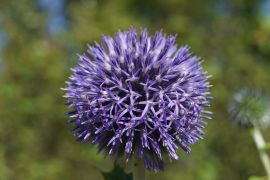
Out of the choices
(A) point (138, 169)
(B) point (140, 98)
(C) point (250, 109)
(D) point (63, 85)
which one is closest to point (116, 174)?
(A) point (138, 169)

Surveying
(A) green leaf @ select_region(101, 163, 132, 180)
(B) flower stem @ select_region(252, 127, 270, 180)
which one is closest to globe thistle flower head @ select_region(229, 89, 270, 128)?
(B) flower stem @ select_region(252, 127, 270, 180)

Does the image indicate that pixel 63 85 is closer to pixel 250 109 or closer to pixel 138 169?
Result: pixel 250 109

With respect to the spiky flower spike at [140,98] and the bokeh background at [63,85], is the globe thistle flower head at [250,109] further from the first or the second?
the bokeh background at [63,85]

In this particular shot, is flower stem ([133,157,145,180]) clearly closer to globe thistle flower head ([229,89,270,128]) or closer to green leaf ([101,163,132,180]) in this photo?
green leaf ([101,163,132,180])

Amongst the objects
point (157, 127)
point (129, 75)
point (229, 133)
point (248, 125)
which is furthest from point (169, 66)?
point (229, 133)

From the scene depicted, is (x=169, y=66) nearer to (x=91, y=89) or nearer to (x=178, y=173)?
(x=91, y=89)

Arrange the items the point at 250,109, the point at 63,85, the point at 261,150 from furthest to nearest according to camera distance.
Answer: the point at 63,85 → the point at 250,109 → the point at 261,150
